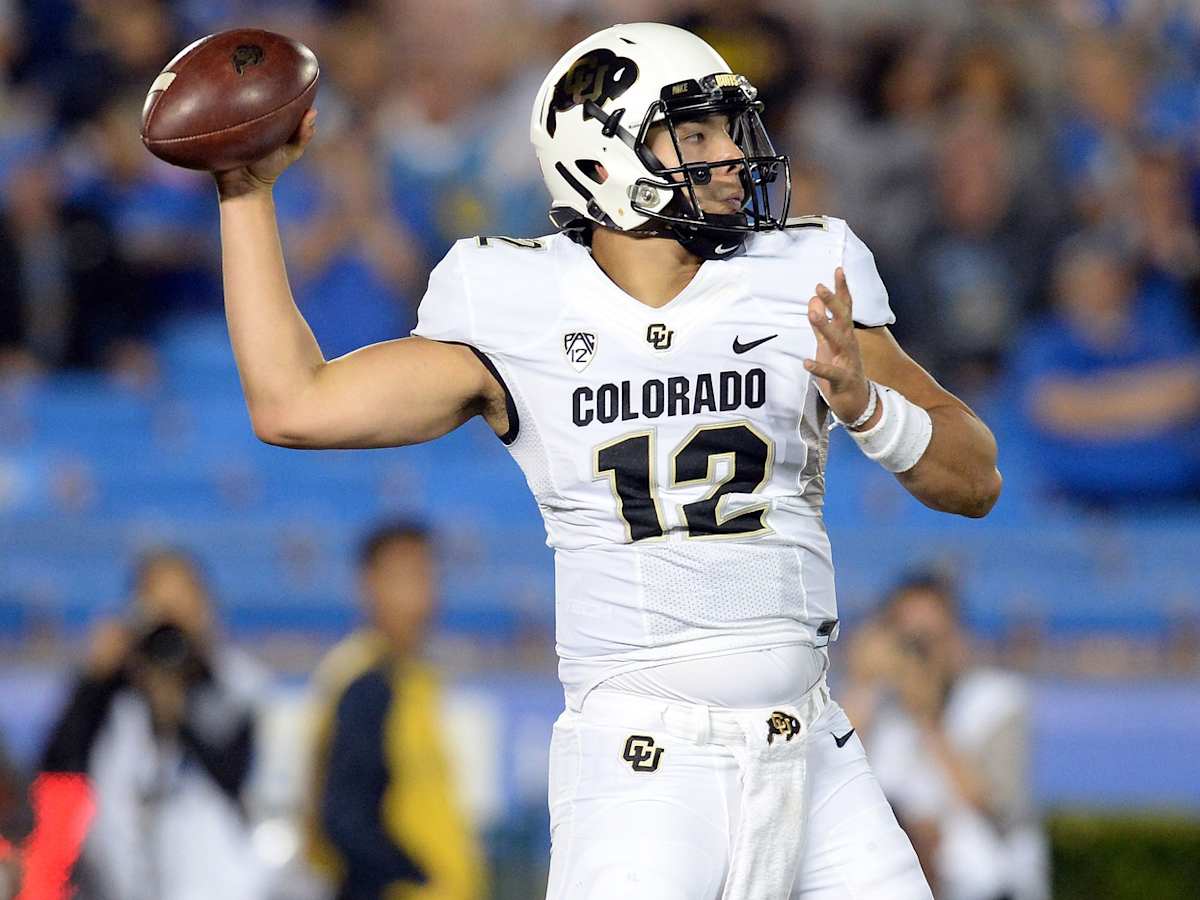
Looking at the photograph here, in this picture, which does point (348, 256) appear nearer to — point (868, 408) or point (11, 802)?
point (11, 802)

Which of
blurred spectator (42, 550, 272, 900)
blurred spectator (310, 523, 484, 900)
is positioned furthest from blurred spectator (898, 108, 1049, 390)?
blurred spectator (42, 550, 272, 900)

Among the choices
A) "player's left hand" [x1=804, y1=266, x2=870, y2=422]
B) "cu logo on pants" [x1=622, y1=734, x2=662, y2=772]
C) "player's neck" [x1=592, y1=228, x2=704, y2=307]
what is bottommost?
"cu logo on pants" [x1=622, y1=734, x2=662, y2=772]

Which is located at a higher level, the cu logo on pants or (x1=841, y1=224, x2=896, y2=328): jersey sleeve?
(x1=841, y1=224, x2=896, y2=328): jersey sleeve

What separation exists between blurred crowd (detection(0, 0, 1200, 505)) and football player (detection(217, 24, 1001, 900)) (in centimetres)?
464

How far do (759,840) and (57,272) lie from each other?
578cm

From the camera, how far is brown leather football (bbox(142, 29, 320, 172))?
2896mm

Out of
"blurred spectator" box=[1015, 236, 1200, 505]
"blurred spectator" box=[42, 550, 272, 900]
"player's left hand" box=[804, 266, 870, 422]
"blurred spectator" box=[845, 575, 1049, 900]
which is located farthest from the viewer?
"blurred spectator" box=[1015, 236, 1200, 505]

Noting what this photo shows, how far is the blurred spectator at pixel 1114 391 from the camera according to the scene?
7.43 metres

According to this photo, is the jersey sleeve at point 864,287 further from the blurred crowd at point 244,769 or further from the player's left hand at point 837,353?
the blurred crowd at point 244,769

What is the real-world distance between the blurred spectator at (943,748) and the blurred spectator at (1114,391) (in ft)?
7.39

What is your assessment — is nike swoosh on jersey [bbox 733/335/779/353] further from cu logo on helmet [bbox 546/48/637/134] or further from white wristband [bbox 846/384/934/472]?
cu logo on helmet [bbox 546/48/637/134]

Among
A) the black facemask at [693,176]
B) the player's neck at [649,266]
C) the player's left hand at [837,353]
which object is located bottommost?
the player's left hand at [837,353]

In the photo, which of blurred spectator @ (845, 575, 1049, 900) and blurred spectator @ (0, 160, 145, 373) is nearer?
blurred spectator @ (845, 575, 1049, 900)

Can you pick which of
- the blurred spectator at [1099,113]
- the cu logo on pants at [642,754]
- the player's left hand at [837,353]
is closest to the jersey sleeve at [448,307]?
the player's left hand at [837,353]
